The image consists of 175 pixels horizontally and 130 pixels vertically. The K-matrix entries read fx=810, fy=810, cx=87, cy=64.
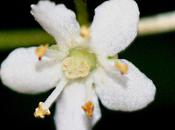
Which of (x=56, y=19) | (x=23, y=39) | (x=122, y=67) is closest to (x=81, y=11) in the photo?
(x=56, y=19)

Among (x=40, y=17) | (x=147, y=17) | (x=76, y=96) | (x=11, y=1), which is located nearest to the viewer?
(x=40, y=17)

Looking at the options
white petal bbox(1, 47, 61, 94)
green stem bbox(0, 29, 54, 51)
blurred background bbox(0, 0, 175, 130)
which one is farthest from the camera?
blurred background bbox(0, 0, 175, 130)

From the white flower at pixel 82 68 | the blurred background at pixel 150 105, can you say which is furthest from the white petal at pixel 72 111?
the blurred background at pixel 150 105

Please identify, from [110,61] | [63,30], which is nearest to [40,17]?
[63,30]

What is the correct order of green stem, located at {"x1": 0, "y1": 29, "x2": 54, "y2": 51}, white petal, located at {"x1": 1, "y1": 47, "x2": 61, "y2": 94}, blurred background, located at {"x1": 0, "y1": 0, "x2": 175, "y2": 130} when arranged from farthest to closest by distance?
blurred background, located at {"x1": 0, "y1": 0, "x2": 175, "y2": 130} → green stem, located at {"x1": 0, "y1": 29, "x2": 54, "y2": 51} → white petal, located at {"x1": 1, "y1": 47, "x2": 61, "y2": 94}

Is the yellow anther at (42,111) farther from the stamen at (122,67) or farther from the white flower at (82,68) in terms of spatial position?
the stamen at (122,67)

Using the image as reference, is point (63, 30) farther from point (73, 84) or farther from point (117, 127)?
point (117, 127)

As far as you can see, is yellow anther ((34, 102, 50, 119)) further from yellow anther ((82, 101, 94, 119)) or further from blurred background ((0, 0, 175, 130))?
blurred background ((0, 0, 175, 130))

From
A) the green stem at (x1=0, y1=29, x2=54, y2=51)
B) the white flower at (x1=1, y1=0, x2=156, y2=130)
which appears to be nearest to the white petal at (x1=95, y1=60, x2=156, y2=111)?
the white flower at (x1=1, y1=0, x2=156, y2=130)
